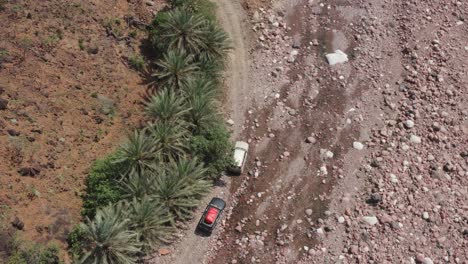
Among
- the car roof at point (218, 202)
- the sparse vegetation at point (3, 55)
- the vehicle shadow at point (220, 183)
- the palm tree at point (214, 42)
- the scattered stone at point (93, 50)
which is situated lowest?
the vehicle shadow at point (220, 183)

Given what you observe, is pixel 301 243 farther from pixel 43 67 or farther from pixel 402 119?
pixel 43 67

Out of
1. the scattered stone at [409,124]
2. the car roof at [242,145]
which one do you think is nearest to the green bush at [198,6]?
the car roof at [242,145]

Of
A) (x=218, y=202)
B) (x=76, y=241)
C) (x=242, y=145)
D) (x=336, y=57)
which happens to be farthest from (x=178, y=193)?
(x=336, y=57)

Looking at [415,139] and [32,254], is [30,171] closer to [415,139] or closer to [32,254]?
[32,254]

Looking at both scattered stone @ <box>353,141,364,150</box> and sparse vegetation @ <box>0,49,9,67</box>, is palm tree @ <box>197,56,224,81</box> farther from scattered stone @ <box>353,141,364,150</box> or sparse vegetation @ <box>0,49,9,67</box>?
sparse vegetation @ <box>0,49,9,67</box>

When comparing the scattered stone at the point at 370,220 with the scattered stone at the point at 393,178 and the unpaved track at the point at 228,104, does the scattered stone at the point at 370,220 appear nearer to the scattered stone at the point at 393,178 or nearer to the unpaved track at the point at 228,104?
the scattered stone at the point at 393,178

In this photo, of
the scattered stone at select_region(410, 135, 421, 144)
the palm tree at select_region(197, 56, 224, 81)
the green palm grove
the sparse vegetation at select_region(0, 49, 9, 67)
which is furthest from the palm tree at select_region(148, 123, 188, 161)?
the scattered stone at select_region(410, 135, 421, 144)
